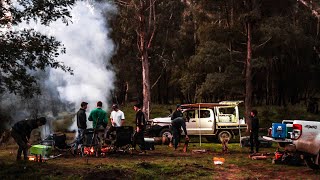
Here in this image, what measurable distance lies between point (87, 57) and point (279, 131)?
75.9 ft

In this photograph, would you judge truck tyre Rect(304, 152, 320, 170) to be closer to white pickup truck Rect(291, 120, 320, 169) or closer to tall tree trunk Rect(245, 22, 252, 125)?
white pickup truck Rect(291, 120, 320, 169)

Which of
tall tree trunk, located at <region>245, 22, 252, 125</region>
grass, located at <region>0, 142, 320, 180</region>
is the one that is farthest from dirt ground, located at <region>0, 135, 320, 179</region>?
tall tree trunk, located at <region>245, 22, 252, 125</region>

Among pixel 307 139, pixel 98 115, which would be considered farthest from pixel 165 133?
pixel 307 139

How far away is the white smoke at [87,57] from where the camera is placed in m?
27.5

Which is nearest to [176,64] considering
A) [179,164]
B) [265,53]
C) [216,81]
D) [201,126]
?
[265,53]

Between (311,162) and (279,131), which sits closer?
(311,162)

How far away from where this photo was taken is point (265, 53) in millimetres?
30578

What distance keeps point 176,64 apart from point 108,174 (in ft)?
103

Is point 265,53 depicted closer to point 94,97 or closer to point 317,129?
point 94,97

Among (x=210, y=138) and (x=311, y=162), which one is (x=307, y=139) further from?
(x=210, y=138)

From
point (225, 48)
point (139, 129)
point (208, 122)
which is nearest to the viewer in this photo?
point (139, 129)

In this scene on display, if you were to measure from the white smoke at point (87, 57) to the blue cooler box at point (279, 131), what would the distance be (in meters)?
14.9

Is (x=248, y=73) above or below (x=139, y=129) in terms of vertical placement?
above

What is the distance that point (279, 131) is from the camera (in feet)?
38.5
